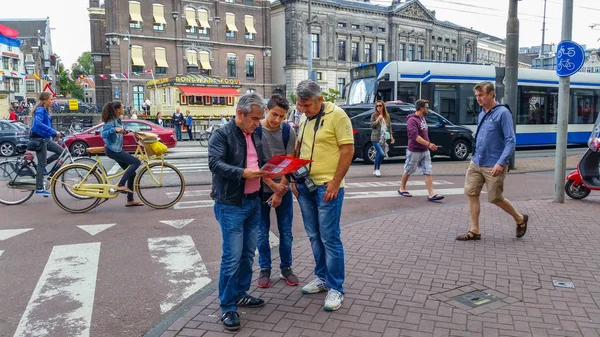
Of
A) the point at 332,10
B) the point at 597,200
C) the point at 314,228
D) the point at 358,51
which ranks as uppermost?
the point at 332,10

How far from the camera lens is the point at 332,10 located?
197ft

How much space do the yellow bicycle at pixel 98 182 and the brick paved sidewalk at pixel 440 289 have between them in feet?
11.0

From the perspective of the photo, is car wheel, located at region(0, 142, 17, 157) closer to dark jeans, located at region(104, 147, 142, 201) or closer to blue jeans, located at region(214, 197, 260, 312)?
dark jeans, located at region(104, 147, 142, 201)

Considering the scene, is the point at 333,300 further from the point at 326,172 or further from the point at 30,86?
the point at 30,86

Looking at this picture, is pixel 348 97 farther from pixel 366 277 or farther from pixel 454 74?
pixel 366 277

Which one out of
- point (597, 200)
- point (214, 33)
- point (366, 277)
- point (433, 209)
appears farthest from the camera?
point (214, 33)

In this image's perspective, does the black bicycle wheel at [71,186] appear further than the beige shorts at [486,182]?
Yes

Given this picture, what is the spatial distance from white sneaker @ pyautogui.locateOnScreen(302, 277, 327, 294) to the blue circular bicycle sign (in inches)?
242

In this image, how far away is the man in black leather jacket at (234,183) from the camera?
358 centimetres

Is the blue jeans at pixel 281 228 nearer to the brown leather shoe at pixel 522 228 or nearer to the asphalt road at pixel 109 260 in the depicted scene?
the asphalt road at pixel 109 260

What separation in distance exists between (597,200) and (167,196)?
23.8 feet

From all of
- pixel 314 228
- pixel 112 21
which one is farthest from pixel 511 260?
pixel 112 21

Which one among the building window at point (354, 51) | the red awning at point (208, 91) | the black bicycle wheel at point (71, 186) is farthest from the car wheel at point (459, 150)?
the building window at point (354, 51)

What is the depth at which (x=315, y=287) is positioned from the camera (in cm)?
434
